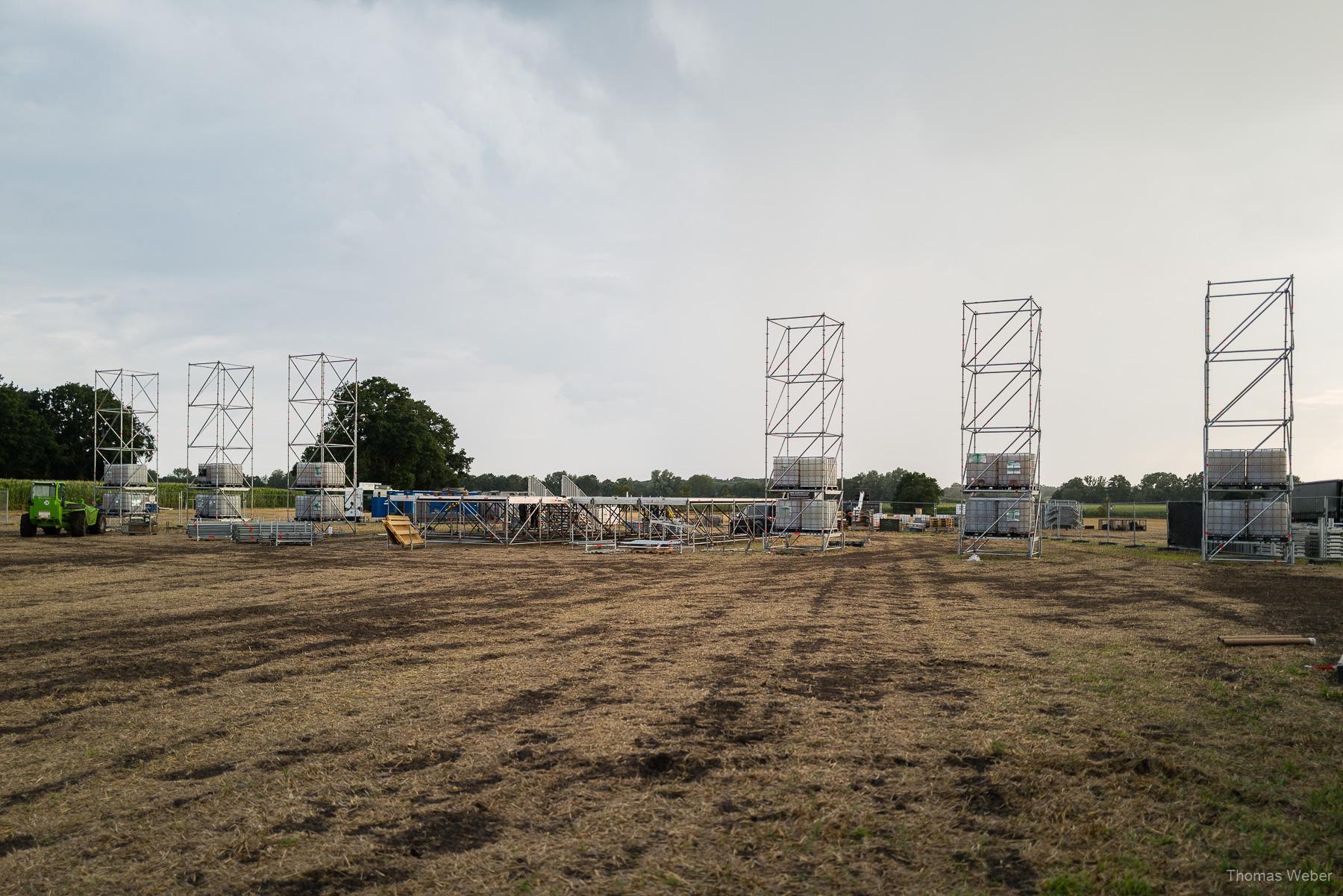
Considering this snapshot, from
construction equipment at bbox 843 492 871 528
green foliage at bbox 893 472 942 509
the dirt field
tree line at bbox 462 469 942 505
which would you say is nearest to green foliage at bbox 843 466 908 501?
tree line at bbox 462 469 942 505

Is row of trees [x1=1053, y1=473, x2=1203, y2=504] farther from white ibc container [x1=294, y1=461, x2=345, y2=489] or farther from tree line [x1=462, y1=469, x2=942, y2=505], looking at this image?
white ibc container [x1=294, y1=461, x2=345, y2=489]

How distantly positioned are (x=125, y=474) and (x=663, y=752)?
47.8 meters

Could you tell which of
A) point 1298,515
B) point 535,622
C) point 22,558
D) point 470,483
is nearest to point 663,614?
point 535,622

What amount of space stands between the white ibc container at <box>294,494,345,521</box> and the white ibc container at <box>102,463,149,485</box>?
10.7 meters

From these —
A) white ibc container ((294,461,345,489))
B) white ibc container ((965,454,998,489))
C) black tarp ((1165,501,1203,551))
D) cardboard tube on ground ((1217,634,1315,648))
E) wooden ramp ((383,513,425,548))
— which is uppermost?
white ibc container ((965,454,998,489))

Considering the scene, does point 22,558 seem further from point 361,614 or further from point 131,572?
point 361,614

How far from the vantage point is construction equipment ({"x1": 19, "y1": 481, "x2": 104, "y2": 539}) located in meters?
34.9

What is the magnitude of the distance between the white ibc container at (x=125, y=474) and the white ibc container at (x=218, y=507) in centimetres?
665

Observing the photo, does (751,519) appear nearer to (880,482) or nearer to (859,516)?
(859,516)

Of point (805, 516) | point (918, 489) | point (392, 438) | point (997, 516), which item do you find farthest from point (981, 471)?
point (392, 438)

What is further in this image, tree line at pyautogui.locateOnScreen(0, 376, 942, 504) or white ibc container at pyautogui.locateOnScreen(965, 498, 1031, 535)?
tree line at pyautogui.locateOnScreen(0, 376, 942, 504)

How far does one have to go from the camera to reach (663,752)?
21.0 ft

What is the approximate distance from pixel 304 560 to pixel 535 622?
637 inches

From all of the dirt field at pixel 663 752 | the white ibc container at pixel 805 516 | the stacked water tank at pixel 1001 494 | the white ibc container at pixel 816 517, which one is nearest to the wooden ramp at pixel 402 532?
the white ibc container at pixel 805 516
